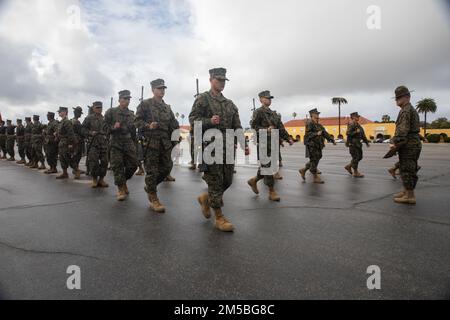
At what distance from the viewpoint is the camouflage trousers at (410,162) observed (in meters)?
6.06

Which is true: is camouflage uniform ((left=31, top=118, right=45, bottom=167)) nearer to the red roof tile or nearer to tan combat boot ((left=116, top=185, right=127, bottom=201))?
tan combat boot ((left=116, top=185, right=127, bottom=201))

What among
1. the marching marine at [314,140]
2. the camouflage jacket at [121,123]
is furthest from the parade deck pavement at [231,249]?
the marching marine at [314,140]

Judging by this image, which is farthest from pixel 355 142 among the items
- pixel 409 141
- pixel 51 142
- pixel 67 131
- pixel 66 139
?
pixel 51 142

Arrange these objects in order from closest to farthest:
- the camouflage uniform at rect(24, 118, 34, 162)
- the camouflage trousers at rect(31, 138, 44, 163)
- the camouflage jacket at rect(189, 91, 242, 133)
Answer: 1. the camouflage jacket at rect(189, 91, 242, 133)
2. the camouflage trousers at rect(31, 138, 44, 163)
3. the camouflage uniform at rect(24, 118, 34, 162)

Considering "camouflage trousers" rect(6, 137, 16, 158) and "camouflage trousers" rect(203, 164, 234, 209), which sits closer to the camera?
"camouflage trousers" rect(203, 164, 234, 209)

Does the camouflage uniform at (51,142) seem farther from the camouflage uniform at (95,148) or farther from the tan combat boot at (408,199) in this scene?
the tan combat boot at (408,199)

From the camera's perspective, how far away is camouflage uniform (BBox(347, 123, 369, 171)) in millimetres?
10250

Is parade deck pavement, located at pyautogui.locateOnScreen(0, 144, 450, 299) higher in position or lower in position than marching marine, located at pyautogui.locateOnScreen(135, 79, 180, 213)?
lower

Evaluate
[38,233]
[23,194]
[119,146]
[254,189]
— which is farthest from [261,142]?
[23,194]

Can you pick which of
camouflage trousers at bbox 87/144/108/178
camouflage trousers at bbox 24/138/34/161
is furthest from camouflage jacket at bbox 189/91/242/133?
camouflage trousers at bbox 24/138/34/161

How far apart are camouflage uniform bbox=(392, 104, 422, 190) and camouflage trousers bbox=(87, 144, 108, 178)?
7.19 meters

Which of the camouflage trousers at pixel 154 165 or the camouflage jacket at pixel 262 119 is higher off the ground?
the camouflage jacket at pixel 262 119

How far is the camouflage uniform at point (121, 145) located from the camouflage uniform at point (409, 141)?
5496mm
